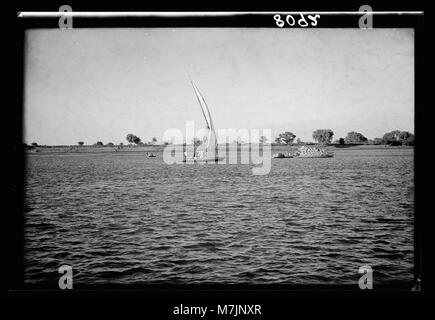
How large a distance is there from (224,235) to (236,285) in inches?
184

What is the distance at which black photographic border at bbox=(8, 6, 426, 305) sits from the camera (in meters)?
4.48

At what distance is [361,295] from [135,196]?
13.4 m

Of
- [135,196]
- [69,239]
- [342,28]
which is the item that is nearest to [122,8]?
[342,28]

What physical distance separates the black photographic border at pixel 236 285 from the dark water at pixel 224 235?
694mm

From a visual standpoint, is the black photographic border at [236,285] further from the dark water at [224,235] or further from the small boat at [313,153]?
the small boat at [313,153]

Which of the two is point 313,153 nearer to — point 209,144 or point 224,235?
point 209,144

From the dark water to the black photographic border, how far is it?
0.69 metres

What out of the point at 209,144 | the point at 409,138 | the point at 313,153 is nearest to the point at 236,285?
the point at 409,138

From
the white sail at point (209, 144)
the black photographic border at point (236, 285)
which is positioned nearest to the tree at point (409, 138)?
the black photographic border at point (236, 285)

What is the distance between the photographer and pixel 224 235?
30.2ft
